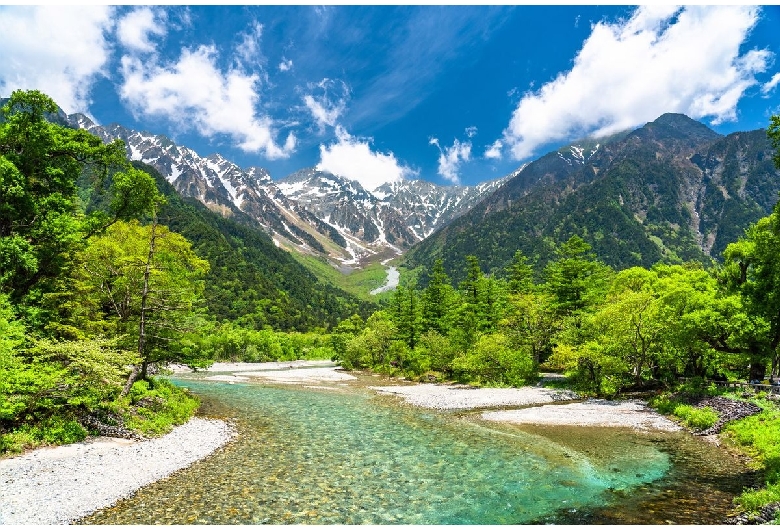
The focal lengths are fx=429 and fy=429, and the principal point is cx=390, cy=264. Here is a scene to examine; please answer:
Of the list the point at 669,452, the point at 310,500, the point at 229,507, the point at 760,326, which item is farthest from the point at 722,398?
the point at 229,507

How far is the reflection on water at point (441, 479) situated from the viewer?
1398 cm

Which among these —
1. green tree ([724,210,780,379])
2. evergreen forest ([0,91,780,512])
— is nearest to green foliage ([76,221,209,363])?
evergreen forest ([0,91,780,512])

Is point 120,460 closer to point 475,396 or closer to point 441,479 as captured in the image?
point 441,479

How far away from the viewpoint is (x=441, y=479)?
17781mm

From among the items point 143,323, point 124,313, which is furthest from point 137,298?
point 143,323

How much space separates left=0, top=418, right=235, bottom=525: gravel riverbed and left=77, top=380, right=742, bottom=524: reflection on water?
2.90ft

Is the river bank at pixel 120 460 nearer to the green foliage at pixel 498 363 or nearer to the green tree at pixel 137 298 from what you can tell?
the green tree at pixel 137 298

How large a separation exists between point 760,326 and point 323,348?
12039 cm

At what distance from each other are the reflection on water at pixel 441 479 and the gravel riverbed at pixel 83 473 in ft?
2.90

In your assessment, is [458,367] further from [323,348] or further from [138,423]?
[323,348]

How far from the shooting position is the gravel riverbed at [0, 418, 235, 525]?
43.0 ft

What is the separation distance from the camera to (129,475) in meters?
16.8

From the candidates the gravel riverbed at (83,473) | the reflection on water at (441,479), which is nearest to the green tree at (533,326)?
the reflection on water at (441,479)

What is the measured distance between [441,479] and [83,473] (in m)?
14.0
